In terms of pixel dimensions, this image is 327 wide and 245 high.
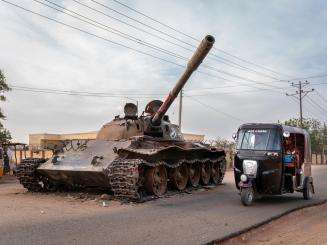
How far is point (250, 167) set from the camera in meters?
13.7

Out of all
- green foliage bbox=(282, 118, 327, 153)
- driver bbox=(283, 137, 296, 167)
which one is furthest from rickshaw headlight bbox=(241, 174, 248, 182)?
green foliage bbox=(282, 118, 327, 153)

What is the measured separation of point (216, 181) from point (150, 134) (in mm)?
4150

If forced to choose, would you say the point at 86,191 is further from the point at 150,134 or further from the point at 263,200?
the point at 263,200

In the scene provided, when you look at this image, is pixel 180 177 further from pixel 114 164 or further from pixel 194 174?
pixel 114 164

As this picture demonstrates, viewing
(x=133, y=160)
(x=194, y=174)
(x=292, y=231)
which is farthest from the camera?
(x=194, y=174)

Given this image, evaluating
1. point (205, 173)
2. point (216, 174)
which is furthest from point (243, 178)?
point (216, 174)

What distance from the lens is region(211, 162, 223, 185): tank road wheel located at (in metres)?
20.1

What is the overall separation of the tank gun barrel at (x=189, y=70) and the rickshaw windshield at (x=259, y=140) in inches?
108

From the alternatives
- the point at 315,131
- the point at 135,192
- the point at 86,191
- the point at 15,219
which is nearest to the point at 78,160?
the point at 86,191

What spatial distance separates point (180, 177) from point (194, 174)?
1.42 m

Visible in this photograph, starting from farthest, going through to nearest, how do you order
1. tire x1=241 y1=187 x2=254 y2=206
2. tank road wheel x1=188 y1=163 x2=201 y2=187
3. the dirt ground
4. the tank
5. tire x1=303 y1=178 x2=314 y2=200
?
tank road wheel x1=188 y1=163 x2=201 y2=187 → tire x1=303 y1=178 x2=314 y2=200 → the tank → tire x1=241 y1=187 x2=254 y2=206 → the dirt ground

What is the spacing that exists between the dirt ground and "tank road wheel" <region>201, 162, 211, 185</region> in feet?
21.8

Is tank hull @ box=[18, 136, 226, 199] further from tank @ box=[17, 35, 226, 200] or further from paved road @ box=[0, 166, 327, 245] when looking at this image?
paved road @ box=[0, 166, 327, 245]

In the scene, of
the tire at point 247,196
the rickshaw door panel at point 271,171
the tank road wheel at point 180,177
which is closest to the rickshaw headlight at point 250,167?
the rickshaw door panel at point 271,171
